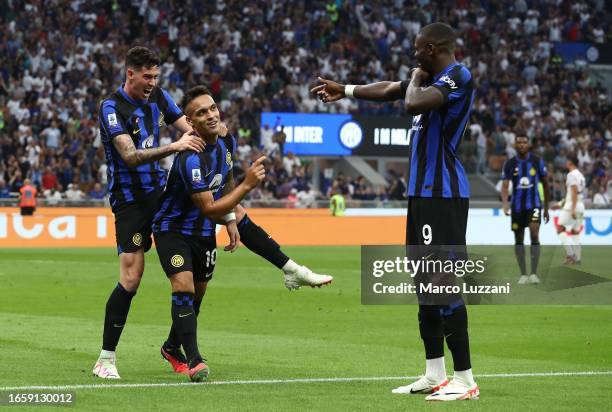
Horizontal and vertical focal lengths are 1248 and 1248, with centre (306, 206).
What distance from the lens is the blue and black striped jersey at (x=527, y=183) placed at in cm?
2073

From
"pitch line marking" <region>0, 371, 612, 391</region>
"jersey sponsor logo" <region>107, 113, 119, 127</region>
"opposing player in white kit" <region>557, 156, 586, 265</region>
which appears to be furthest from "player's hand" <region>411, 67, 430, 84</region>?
"opposing player in white kit" <region>557, 156, 586, 265</region>

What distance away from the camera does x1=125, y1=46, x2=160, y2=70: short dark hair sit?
31.3 feet

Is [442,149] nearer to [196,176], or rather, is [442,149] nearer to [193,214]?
[196,176]

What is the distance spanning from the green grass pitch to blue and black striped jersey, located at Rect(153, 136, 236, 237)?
114 cm

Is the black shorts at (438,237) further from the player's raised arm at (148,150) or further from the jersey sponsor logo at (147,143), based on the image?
the jersey sponsor logo at (147,143)

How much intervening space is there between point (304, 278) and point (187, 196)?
42.3 inches

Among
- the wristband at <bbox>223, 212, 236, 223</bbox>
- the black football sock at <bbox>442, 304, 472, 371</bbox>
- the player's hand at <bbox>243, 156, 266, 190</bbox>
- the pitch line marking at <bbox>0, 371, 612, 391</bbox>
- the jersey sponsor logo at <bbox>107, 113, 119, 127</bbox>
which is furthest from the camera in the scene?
the wristband at <bbox>223, 212, 236, 223</bbox>

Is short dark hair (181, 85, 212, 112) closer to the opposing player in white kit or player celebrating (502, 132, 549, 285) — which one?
player celebrating (502, 132, 549, 285)

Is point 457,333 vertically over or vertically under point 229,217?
under

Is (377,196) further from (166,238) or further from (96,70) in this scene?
(166,238)

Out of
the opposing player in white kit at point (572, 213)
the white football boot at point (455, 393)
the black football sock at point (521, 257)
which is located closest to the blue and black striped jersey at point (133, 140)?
the white football boot at point (455, 393)

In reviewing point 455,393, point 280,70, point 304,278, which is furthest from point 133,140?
point 280,70

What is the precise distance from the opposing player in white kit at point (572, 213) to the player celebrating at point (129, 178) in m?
16.6

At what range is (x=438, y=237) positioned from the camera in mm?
8320
